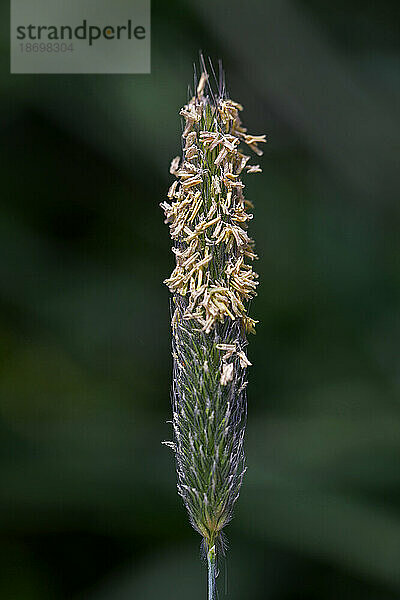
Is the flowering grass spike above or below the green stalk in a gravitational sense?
above

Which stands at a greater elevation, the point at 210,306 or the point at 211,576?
the point at 210,306

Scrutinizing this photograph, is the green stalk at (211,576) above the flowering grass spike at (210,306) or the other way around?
the other way around
